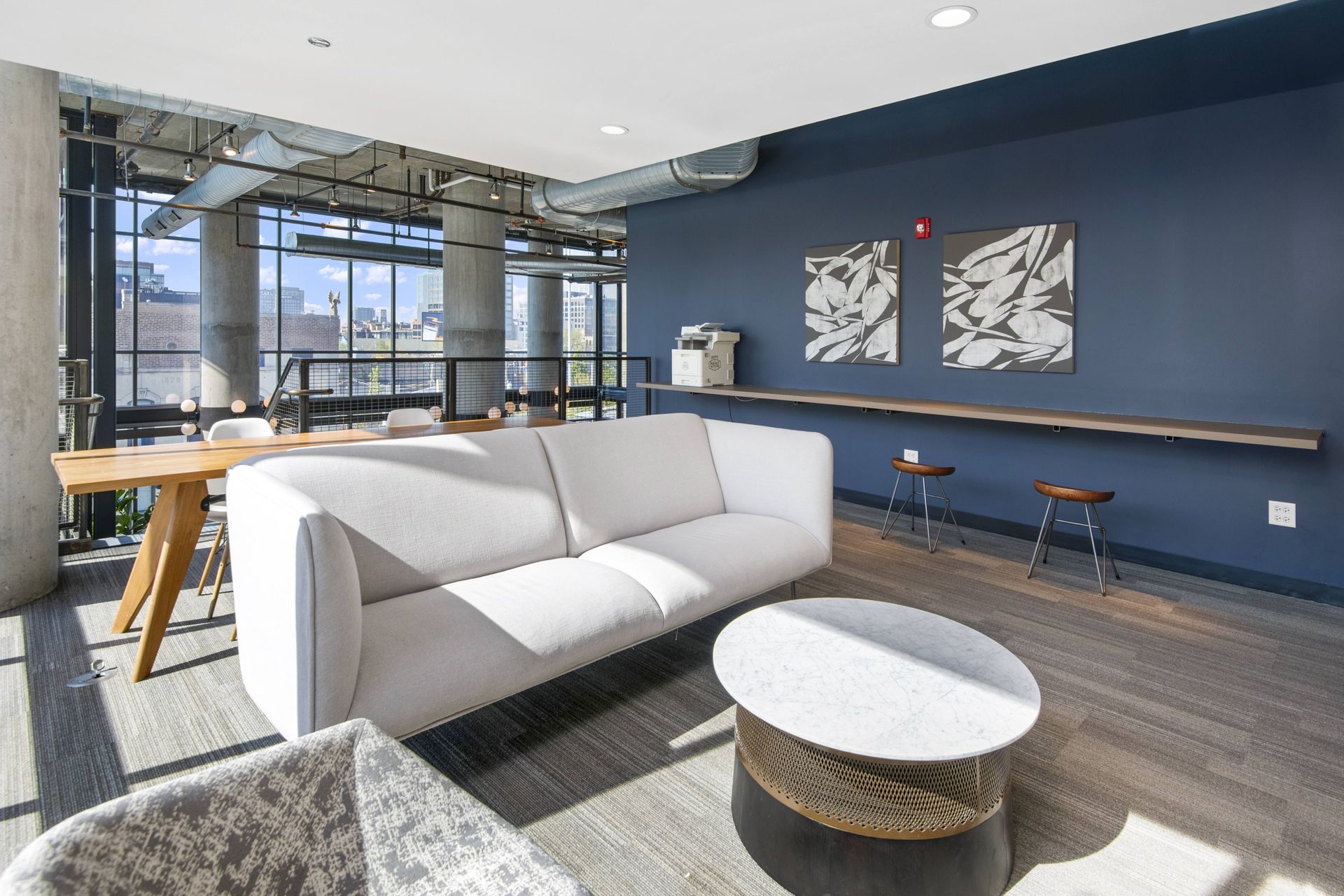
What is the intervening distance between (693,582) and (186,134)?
30.4ft

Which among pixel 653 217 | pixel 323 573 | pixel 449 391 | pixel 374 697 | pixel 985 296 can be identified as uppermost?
pixel 653 217

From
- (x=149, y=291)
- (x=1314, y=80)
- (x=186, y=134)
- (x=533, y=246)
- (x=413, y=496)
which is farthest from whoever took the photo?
(x=533, y=246)

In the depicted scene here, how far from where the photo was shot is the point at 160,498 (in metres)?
2.87

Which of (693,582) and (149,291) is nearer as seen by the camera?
(693,582)

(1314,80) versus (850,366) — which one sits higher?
(1314,80)

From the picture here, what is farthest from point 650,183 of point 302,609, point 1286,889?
point 1286,889

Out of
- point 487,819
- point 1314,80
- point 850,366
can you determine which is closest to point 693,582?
point 487,819

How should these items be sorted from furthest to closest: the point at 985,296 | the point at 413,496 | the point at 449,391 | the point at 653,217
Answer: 1. the point at 653,217
2. the point at 449,391
3. the point at 985,296
4. the point at 413,496

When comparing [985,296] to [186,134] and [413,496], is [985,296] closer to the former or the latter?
[413,496]

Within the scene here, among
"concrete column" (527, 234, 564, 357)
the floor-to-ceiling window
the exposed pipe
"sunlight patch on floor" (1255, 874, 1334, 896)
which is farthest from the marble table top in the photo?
"concrete column" (527, 234, 564, 357)

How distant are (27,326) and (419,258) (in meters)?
8.49

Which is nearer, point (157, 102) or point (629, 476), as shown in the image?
point (629, 476)

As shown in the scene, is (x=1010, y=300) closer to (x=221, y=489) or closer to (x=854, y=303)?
(x=854, y=303)

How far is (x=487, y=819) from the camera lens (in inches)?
36.4
